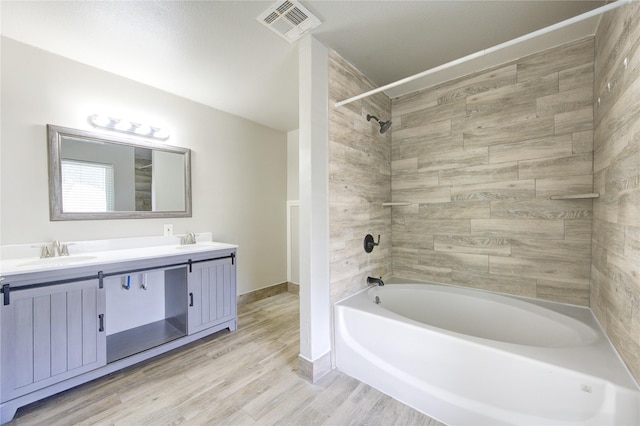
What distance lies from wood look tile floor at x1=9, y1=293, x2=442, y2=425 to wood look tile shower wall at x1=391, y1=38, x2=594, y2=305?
140 centimetres

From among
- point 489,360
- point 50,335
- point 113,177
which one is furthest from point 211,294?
point 489,360

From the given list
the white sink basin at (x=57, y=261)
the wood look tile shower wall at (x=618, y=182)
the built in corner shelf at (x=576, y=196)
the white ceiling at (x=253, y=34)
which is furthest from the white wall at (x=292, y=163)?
the wood look tile shower wall at (x=618, y=182)

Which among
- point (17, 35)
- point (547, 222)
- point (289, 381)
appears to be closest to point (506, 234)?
point (547, 222)

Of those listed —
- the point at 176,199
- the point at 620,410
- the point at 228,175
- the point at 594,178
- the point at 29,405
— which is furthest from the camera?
the point at 228,175

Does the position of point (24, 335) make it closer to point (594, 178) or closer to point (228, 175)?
point (228, 175)

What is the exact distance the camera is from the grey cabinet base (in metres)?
1.43

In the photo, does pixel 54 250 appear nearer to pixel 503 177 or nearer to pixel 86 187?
pixel 86 187

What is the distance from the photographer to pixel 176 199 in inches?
105

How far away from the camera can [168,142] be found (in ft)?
8.65

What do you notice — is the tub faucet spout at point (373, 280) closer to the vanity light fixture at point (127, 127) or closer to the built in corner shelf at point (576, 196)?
the built in corner shelf at point (576, 196)

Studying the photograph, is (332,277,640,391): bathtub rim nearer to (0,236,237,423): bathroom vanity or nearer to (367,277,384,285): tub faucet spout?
(367,277,384,285): tub faucet spout

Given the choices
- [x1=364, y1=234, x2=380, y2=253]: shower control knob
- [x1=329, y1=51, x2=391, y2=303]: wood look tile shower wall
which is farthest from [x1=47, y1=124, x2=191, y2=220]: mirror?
[x1=364, y1=234, x2=380, y2=253]: shower control knob

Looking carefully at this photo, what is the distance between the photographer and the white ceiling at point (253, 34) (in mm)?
1527

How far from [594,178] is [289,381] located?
2566mm
